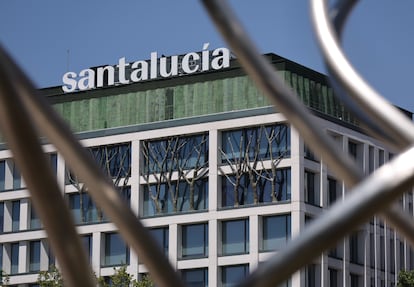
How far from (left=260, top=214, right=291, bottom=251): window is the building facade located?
0.05 metres

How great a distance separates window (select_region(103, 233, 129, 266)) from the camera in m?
73.2

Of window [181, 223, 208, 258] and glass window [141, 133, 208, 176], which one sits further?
glass window [141, 133, 208, 176]

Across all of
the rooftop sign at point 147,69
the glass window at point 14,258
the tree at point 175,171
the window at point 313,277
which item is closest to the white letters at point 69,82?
the rooftop sign at point 147,69

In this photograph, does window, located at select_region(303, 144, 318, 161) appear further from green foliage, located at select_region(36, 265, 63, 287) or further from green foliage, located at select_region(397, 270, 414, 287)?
green foliage, located at select_region(36, 265, 63, 287)

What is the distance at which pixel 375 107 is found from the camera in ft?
27.4

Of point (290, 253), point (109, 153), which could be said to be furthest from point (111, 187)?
point (109, 153)

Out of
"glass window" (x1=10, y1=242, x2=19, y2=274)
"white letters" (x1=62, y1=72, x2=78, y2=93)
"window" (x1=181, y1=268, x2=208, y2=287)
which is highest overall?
"white letters" (x1=62, y1=72, x2=78, y2=93)

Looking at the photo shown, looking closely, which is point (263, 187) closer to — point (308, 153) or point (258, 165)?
point (258, 165)

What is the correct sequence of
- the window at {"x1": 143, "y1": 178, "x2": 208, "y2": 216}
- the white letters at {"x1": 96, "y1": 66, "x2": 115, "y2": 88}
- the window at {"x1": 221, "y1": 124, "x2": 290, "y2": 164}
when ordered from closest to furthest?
the window at {"x1": 221, "y1": 124, "x2": 290, "y2": 164} < the window at {"x1": 143, "y1": 178, "x2": 208, "y2": 216} < the white letters at {"x1": 96, "y1": 66, "x2": 115, "y2": 88}

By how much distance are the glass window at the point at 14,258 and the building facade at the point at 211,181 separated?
0.08m

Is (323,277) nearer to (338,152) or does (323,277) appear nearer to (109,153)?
(109,153)

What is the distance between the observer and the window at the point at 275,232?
A: 68.6m

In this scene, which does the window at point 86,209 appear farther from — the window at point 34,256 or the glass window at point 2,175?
the glass window at point 2,175

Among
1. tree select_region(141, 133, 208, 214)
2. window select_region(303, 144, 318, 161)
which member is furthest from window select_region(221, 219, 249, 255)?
window select_region(303, 144, 318, 161)
